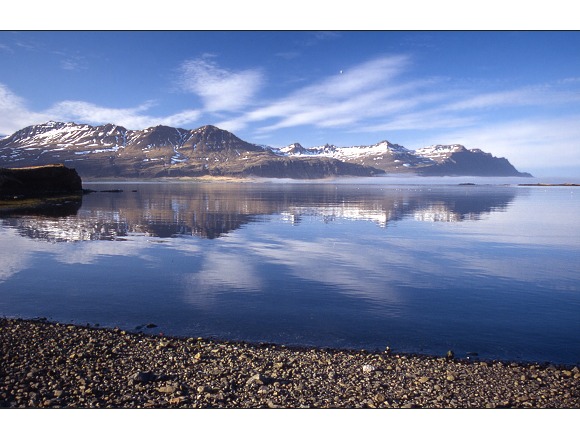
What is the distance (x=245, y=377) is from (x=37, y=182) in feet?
324

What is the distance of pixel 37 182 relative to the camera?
91.0m

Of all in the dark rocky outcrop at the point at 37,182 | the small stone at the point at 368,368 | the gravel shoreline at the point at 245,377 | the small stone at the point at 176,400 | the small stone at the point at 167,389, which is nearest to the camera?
the small stone at the point at 176,400

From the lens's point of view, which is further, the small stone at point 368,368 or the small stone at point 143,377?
the small stone at point 368,368

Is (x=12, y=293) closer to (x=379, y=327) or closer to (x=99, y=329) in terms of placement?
(x=99, y=329)

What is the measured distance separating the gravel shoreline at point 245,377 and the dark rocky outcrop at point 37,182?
82.0 meters

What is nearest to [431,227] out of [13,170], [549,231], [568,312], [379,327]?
[549,231]

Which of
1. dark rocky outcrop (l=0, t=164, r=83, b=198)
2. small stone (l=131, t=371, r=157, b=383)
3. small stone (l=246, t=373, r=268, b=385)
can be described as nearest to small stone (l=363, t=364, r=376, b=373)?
small stone (l=246, t=373, r=268, b=385)

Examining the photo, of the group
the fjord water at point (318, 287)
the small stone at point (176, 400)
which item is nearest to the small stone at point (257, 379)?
the small stone at point (176, 400)

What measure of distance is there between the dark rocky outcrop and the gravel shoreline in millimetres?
82014

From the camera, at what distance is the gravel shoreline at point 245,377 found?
1008 cm

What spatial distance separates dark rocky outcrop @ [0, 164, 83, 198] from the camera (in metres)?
80.4

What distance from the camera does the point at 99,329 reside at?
50.2ft

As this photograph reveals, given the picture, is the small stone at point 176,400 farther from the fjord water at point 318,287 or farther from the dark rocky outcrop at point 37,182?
the dark rocky outcrop at point 37,182

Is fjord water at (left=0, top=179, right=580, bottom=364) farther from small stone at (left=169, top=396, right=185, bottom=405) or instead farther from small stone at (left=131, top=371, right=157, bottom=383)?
small stone at (left=169, top=396, right=185, bottom=405)
